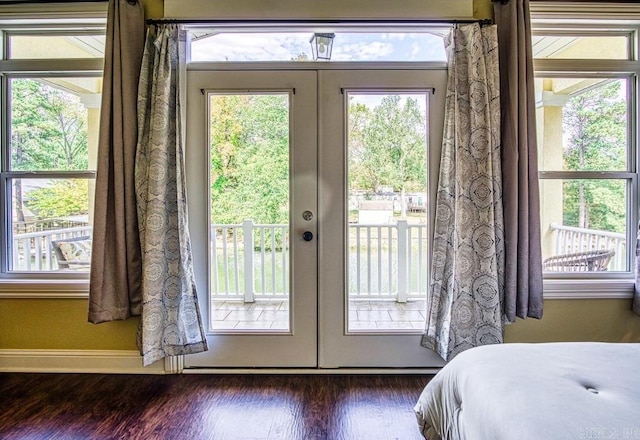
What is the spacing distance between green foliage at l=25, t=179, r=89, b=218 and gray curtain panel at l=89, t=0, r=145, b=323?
15.0 inches

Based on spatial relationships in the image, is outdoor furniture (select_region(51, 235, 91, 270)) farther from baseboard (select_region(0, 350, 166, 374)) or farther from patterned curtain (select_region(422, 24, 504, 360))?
patterned curtain (select_region(422, 24, 504, 360))

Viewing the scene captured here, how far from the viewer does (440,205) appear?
2236 mm

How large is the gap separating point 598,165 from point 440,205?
1129mm

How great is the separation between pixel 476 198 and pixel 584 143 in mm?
936

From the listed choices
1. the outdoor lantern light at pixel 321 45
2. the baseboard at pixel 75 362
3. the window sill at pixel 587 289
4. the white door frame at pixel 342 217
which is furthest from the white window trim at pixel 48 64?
the window sill at pixel 587 289

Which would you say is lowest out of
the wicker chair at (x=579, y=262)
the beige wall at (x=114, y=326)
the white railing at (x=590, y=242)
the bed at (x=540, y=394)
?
the beige wall at (x=114, y=326)

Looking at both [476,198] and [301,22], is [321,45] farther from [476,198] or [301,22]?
[476,198]

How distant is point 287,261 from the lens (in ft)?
7.87

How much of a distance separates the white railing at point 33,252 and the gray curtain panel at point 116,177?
58 centimetres

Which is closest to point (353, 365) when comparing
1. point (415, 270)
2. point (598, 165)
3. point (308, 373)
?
point (308, 373)

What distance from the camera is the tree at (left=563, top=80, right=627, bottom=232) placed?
7.79ft

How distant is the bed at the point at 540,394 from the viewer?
82 centimetres

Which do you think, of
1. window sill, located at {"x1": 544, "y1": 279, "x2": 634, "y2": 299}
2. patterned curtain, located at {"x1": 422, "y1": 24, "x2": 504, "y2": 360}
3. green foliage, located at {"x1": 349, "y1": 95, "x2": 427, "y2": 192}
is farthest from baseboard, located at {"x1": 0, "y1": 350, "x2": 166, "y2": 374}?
window sill, located at {"x1": 544, "y1": 279, "x2": 634, "y2": 299}

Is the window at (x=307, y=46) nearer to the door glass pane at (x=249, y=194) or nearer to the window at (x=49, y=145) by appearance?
the door glass pane at (x=249, y=194)
